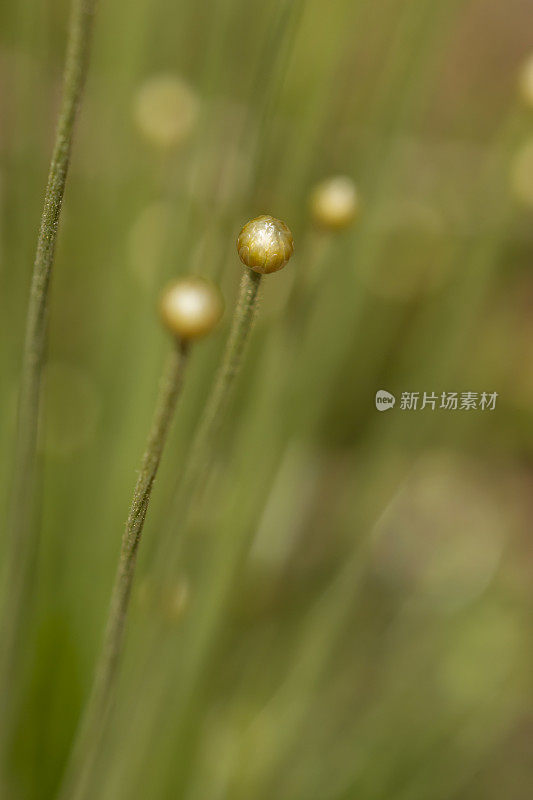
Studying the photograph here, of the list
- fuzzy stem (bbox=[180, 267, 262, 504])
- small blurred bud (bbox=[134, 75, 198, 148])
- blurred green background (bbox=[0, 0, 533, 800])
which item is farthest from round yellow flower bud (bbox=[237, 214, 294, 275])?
small blurred bud (bbox=[134, 75, 198, 148])

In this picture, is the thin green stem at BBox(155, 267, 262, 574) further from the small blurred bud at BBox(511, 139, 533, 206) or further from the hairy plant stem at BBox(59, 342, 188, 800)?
the small blurred bud at BBox(511, 139, 533, 206)

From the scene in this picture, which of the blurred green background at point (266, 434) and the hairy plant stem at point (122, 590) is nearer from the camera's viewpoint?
the hairy plant stem at point (122, 590)

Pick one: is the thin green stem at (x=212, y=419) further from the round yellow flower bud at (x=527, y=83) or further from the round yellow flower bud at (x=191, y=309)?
the round yellow flower bud at (x=527, y=83)

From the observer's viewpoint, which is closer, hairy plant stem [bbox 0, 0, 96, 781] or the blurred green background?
hairy plant stem [bbox 0, 0, 96, 781]

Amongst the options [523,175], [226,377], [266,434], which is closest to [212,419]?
[226,377]

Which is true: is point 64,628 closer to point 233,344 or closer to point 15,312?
point 15,312

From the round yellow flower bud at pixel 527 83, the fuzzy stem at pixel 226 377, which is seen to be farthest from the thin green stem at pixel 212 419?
the round yellow flower bud at pixel 527 83

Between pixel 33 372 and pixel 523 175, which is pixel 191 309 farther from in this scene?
pixel 523 175
